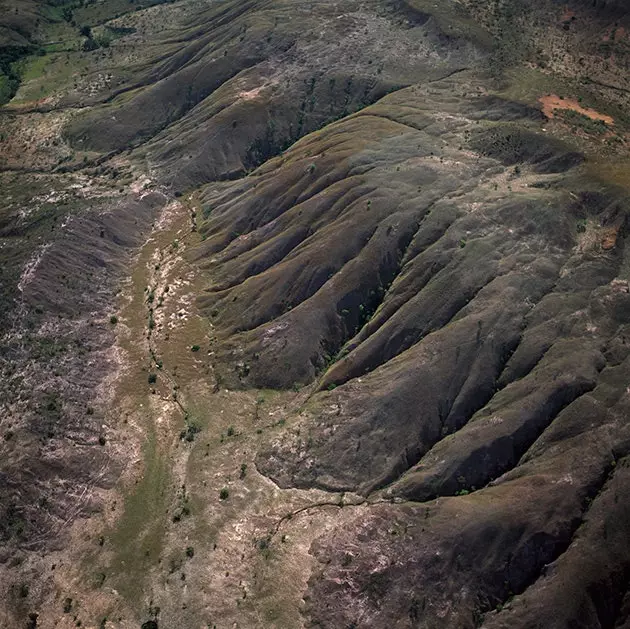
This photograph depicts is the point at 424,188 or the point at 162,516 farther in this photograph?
the point at 424,188

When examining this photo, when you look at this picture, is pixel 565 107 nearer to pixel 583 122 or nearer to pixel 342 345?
pixel 583 122

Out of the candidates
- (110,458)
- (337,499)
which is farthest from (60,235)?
(337,499)

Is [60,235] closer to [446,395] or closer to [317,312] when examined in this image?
[317,312]

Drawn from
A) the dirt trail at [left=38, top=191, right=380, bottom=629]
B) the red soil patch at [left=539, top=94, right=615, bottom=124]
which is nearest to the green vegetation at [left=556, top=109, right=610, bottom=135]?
the red soil patch at [left=539, top=94, right=615, bottom=124]

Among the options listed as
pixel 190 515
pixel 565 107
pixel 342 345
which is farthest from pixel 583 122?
pixel 190 515

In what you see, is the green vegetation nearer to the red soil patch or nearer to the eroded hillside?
the eroded hillside
